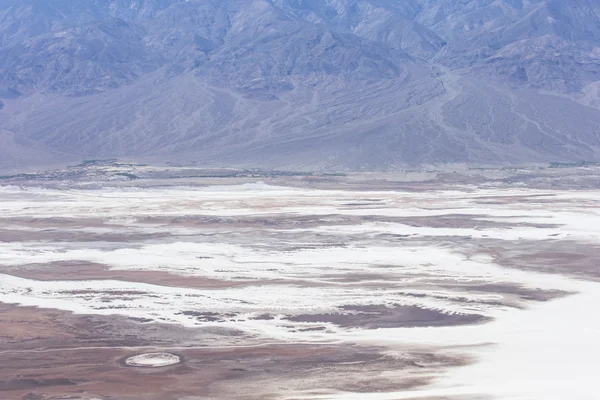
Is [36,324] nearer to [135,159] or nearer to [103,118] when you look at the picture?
[135,159]

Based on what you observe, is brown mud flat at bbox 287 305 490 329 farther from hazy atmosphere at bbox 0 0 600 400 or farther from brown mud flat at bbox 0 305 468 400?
brown mud flat at bbox 0 305 468 400

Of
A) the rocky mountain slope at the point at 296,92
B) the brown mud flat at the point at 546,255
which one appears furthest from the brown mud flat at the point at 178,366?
the rocky mountain slope at the point at 296,92

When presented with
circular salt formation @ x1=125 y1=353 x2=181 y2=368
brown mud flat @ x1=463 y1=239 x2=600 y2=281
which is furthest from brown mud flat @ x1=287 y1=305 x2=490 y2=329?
brown mud flat @ x1=463 y1=239 x2=600 y2=281

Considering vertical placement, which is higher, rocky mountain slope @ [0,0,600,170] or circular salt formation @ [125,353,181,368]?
rocky mountain slope @ [0,0,600,170]

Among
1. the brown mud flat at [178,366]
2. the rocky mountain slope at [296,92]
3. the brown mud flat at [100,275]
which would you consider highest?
the rocky mountain slope at [296,92]

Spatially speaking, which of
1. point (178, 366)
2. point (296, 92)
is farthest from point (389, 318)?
point (296, 92)

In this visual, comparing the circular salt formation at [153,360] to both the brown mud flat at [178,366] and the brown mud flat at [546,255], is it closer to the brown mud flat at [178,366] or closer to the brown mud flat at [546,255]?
the brown mud flat at [178,366]

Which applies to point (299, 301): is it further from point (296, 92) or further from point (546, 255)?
point (296, 92)
